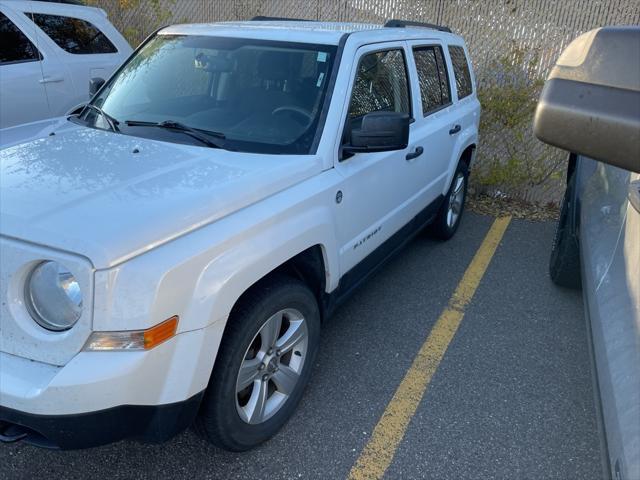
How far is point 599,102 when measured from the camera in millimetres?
1291

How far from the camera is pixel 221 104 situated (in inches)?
124

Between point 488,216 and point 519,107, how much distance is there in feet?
4.42

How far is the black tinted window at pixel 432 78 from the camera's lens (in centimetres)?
412

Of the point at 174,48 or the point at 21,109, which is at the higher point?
the point at 174,48

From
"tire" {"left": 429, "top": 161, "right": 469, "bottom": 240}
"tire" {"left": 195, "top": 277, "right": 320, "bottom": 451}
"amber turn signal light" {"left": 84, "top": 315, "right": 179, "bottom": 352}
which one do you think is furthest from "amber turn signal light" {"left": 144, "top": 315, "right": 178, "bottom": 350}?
"tire" {"left": 429, "top": 161, "right": 469, "bottom": 240}

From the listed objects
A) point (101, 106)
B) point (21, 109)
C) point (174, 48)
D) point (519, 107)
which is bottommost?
point (21, 109)

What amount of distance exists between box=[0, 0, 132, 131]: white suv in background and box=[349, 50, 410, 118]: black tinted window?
11.7 feet

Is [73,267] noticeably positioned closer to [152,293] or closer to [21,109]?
[152,293]

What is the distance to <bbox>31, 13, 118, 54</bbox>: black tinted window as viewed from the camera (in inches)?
221

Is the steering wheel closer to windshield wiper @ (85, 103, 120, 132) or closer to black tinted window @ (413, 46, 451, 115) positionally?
windshield wiper @ (85, 103, 120, 132)

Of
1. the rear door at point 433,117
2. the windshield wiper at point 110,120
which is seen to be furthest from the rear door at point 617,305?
the windshield wiper at point 110,120

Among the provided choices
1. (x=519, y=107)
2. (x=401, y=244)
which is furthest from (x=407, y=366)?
(x=519, y=107)

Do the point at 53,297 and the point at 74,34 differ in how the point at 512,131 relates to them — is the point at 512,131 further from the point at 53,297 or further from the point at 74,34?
the point at 53,297

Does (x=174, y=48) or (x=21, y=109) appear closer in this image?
(x=174, y=48)
